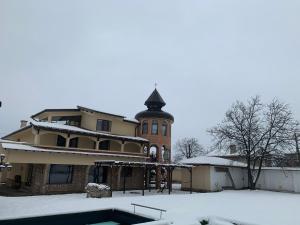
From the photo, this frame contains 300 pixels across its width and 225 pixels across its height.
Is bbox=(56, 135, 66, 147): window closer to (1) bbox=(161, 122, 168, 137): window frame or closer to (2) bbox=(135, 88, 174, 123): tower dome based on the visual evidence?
(2) bbox=(135, 88, 174, 123): tower dome

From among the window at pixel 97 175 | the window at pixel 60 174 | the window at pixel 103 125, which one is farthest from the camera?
the window at pixel 103 125

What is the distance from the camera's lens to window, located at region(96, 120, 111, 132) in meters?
30.3

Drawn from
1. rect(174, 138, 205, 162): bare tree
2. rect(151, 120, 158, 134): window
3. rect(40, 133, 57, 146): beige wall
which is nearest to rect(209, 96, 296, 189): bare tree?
rect(151, 120, 158, 134): window

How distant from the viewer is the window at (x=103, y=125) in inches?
1194

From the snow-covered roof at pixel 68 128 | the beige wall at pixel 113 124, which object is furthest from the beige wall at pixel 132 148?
the snow-covered roof at pixel 68 128

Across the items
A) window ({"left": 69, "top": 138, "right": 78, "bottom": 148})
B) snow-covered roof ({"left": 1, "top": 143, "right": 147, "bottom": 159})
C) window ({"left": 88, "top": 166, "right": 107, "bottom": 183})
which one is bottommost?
window ({"left": 88, "top": 166, "right": 107, "bottom": 183})

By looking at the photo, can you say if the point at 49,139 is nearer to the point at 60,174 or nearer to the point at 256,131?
the point at 60,174

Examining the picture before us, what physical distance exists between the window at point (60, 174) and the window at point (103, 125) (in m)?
5.89

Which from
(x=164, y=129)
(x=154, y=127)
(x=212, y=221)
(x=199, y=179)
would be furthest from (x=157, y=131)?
(x=212, y=221)

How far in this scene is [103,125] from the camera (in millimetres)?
30719

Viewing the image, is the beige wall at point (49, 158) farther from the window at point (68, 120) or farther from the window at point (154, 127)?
the window at point (154, 127)

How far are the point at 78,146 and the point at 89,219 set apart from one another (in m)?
15.2


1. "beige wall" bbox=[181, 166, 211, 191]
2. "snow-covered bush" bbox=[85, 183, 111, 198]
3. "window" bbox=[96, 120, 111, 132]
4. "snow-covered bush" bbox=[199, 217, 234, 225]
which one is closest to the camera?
"snow-covered bush" bbox=[199, 217, 234, 225]

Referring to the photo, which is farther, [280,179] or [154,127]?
[154,127]
